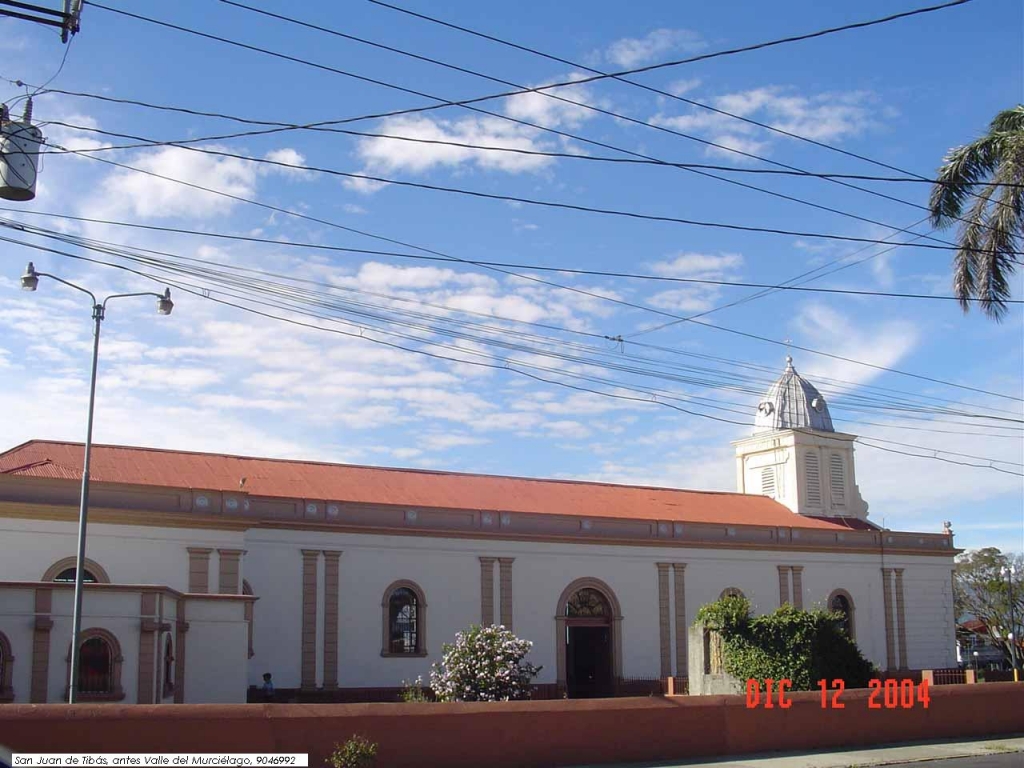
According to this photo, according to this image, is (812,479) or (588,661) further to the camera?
(812,479)

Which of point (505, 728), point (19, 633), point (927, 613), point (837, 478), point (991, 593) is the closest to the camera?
point (505, 728)

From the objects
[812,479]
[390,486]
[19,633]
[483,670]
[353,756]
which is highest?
[812,479]

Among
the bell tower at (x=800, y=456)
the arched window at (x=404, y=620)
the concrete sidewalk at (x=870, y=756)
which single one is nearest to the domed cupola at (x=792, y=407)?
the bell tower at (x=800, y=456)

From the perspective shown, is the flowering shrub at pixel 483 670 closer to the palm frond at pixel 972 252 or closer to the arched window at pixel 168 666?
the arched window at pixel 168 666

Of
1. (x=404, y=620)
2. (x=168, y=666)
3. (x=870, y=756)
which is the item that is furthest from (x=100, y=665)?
(x=870, y=756)

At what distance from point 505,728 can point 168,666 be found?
10418 millimetres

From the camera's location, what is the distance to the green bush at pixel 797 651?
26703 millimetres

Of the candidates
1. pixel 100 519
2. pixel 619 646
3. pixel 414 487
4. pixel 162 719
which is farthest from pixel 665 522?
pixel 162 719

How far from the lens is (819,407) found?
50.8 metres

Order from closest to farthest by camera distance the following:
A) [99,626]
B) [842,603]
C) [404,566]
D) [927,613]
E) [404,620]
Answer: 1. [99,626]
2. [404,620]
3. [404,566]
4. [842,603]
5. [927,613]

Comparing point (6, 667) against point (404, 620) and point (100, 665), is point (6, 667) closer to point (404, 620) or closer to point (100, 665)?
point (100, 665)

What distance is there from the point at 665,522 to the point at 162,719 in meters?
27.9

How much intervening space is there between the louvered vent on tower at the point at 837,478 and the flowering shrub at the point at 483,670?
2783 cm

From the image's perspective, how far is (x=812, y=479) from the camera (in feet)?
162
